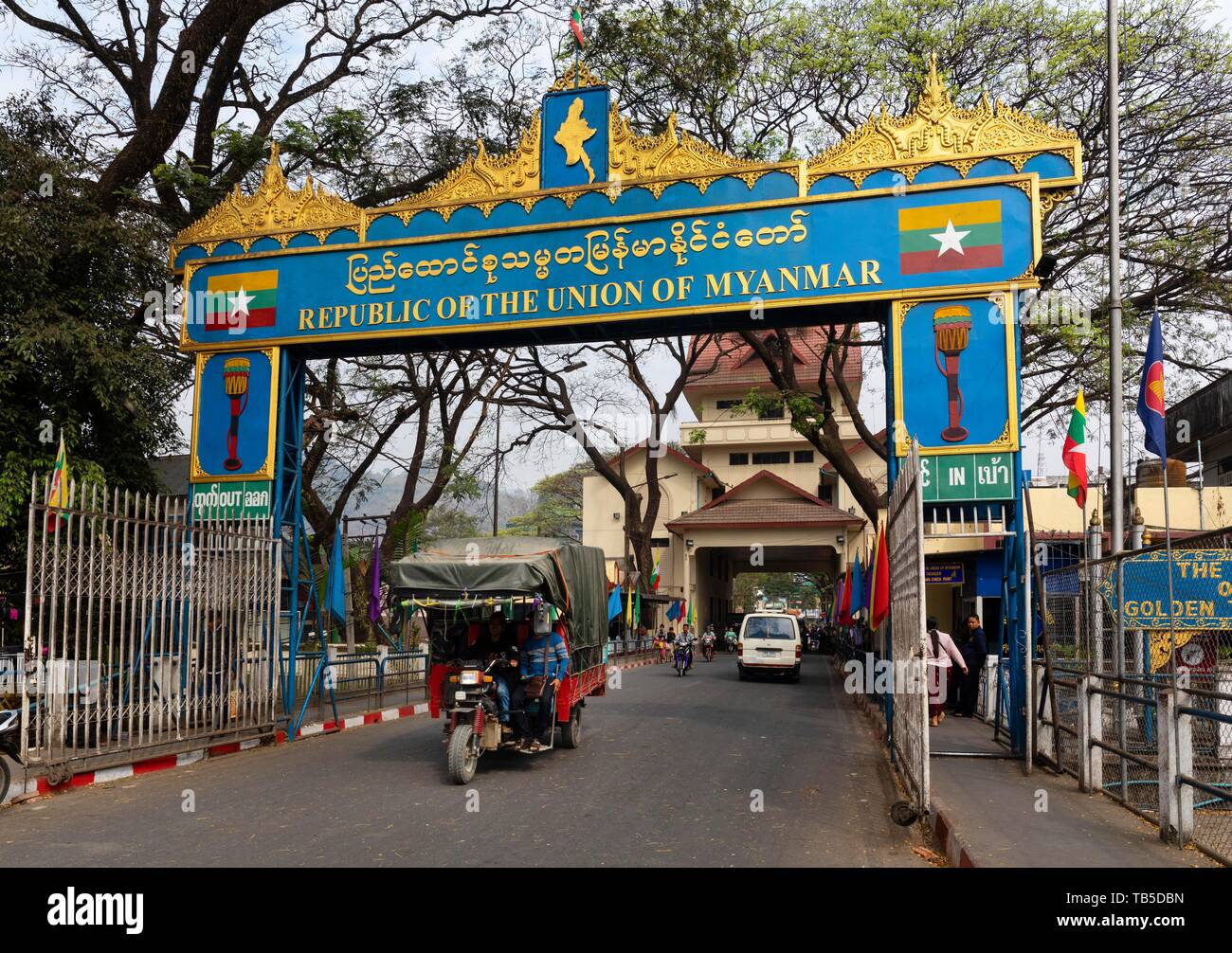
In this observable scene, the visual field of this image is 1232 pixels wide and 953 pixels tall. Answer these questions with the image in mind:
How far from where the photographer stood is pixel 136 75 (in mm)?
17969

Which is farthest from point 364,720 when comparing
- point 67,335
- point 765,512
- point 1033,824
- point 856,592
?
point 765,512

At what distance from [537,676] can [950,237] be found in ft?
23.4

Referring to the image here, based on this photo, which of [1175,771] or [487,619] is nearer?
[1175,771]

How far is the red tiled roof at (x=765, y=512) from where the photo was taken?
1763 inches

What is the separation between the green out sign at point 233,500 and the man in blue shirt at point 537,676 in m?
4.56

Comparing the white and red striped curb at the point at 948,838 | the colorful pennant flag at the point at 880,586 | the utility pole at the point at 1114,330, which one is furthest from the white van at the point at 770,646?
the white and red striped curb at the point at 948,838

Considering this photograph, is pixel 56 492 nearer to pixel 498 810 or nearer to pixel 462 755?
pixel 462 755

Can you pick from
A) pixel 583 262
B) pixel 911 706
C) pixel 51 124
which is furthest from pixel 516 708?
pixel 51 124

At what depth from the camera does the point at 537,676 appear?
37.4 feet

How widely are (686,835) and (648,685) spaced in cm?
1706

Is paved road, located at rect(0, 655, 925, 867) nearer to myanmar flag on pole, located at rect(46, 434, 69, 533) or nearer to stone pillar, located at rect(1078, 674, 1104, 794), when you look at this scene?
stone pillar, located at rect(1078, 674, 1104, 794)

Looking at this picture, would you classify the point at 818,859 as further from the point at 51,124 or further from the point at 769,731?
the point at 51,124

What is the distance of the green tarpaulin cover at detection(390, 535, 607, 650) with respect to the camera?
1084 centimetres

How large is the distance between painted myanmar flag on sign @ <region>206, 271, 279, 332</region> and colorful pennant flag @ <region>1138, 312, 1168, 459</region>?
11.5 m
